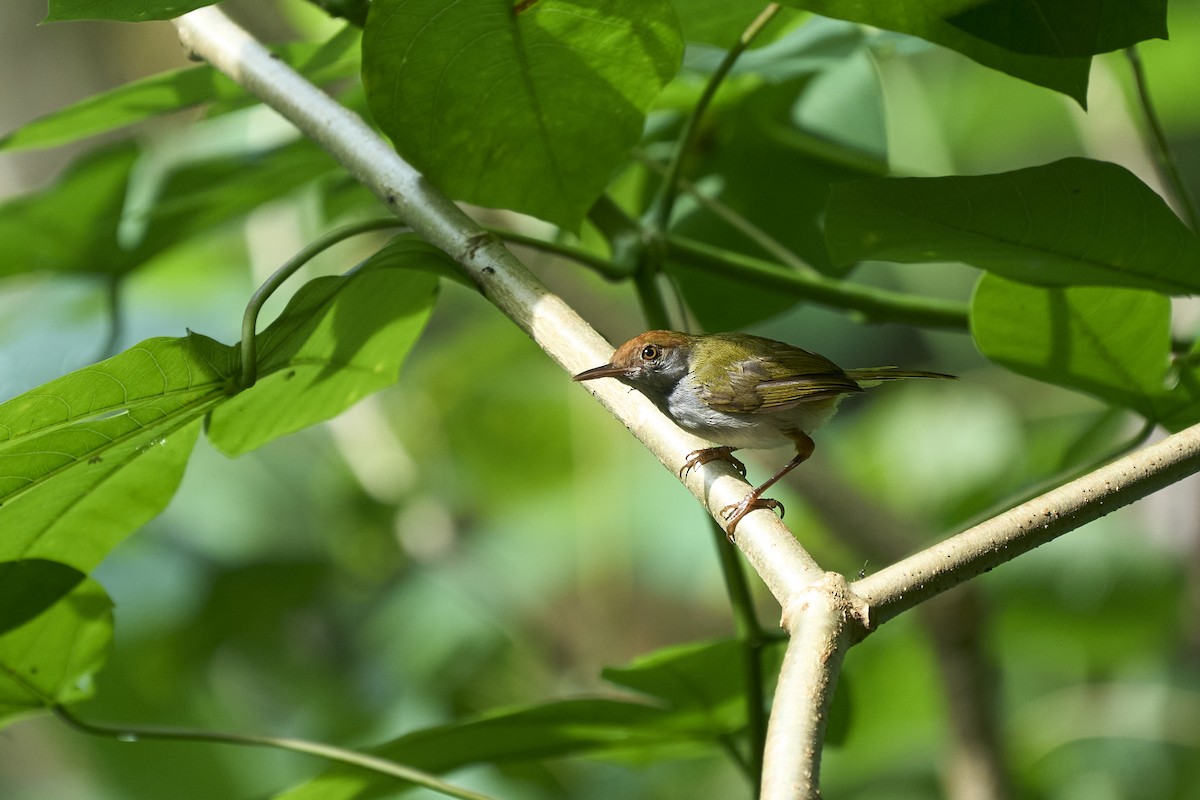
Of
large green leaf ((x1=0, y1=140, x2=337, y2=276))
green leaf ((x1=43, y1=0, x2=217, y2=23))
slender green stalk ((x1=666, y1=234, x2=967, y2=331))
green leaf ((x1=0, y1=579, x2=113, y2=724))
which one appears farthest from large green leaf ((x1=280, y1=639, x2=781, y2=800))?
large green leaf ((x1=0, y1=140, x2=337, y2=276))

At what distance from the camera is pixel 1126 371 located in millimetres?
1174

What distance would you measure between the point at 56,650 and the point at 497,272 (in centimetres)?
73

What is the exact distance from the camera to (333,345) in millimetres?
1124

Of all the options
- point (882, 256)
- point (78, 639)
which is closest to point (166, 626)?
point (78, 639)

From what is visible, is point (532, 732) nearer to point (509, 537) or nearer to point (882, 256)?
point (882, 256)

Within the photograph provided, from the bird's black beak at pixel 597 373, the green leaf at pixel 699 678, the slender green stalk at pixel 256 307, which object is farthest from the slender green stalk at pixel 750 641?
the slender green stalk at pixel 256 307

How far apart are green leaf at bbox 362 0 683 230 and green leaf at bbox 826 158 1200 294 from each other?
0.81ft

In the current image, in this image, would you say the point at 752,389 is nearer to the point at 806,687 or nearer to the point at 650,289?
the point at 650,289

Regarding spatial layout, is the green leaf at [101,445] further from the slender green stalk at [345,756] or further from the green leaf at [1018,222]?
the green leaf at [1018,222]

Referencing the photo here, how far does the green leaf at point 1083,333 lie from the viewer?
3.76 ft

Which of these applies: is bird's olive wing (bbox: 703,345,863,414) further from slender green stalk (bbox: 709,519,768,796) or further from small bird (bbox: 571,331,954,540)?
slender green stalk (bbox: 709,519,768,796)

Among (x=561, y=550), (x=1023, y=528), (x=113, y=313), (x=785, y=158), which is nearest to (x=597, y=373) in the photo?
(x=1023, y=528)

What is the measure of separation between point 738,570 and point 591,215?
42cm

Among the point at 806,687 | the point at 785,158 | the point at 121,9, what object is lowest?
the point at 806,687
